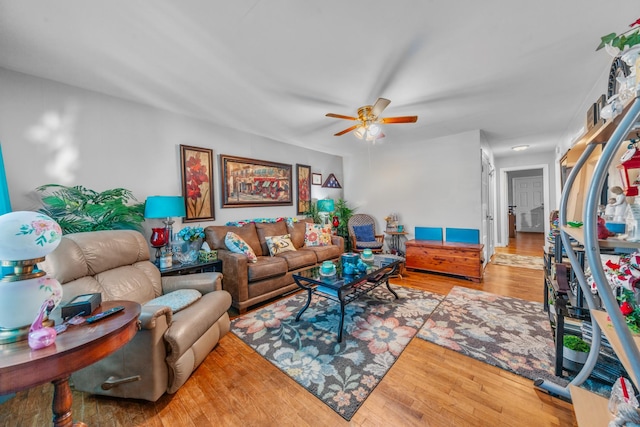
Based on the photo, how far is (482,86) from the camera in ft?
8.19

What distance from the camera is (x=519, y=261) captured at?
4.82 metres

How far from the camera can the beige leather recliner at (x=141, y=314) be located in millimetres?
1490

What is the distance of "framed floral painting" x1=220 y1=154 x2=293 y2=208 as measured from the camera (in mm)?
3654

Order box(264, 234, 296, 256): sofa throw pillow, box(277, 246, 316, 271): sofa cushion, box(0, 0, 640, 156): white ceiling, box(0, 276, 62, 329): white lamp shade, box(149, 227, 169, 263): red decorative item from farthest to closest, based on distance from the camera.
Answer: box(264, 234, 296, 256): sofa throw pillow → box(277, 246, 316, 271): sofa cushion → box(149, 227, 169, 263): red decorative item → box(0, 0, 640, 156): white ceiling → box(0, 276, 62, 329): white lamp shade

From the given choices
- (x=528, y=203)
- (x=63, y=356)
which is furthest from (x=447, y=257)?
(x=528, y=203)

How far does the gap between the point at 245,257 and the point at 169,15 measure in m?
2.22

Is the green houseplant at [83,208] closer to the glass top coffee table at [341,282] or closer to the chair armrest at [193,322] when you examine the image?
the chair armrest at [193,322]

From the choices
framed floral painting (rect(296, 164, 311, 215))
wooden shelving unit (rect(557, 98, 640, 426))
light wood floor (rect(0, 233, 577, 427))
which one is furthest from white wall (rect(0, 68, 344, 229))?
wooden shelving unit (rect(557, 98, 640, 426))

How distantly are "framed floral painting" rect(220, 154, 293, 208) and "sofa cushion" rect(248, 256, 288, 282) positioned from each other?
1.20m

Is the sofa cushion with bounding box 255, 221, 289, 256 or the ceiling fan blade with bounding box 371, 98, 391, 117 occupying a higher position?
the ceiling fan blade with bounding box 371, 98, 391, 117

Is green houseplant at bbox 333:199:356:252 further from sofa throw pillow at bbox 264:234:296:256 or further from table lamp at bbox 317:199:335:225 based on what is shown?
sofa throw pillow at bbox 264:234:296:256

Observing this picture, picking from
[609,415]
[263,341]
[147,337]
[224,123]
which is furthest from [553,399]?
[224,123]

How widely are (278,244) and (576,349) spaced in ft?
10.4

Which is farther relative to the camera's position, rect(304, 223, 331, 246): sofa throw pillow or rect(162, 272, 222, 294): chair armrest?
rect(304, 223, 331, 246): sofa throw pillow
